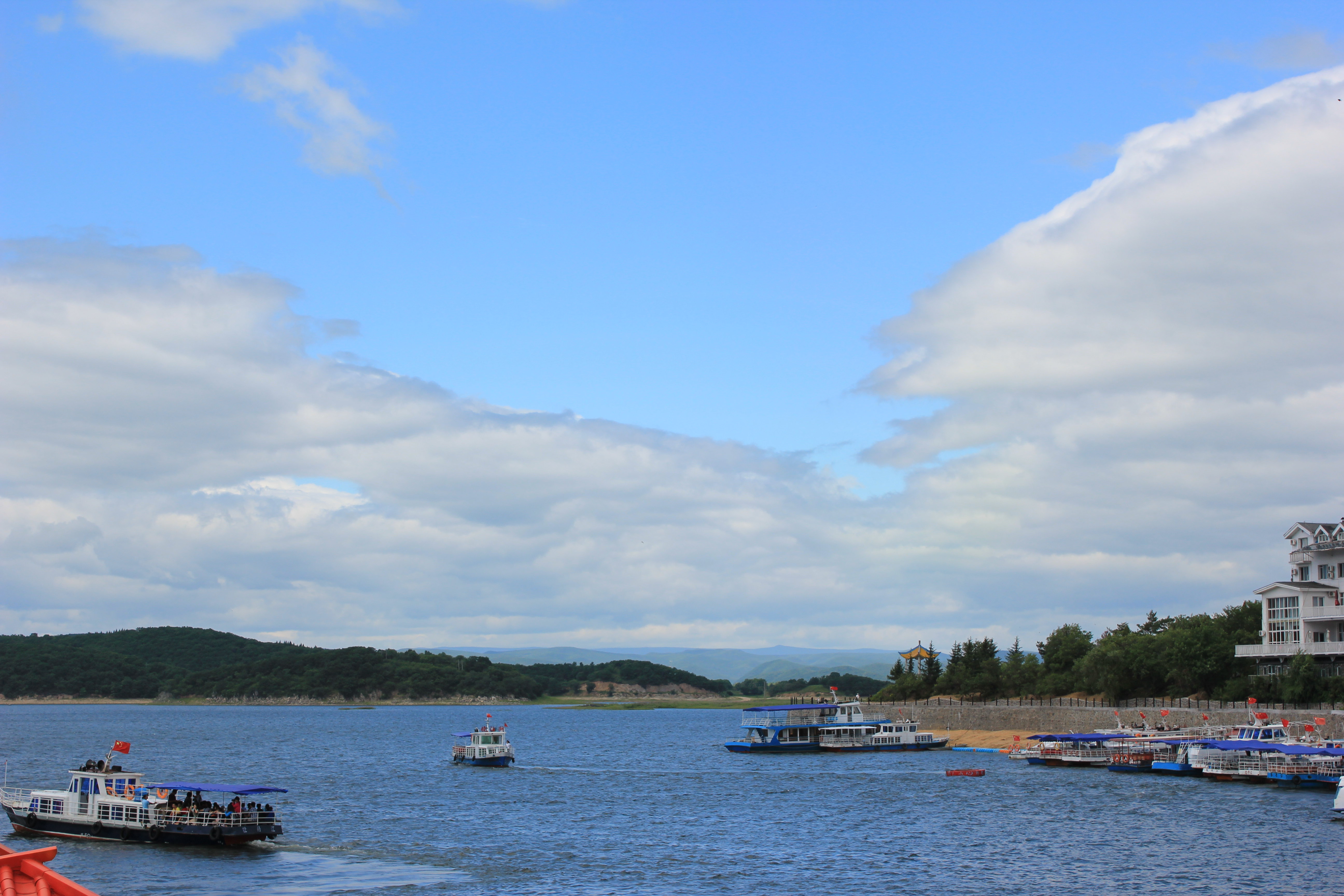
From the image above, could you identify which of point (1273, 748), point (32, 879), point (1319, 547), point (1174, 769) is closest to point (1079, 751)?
point (1174, 769)

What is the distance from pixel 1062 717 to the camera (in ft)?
446

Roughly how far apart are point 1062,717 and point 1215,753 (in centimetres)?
3897

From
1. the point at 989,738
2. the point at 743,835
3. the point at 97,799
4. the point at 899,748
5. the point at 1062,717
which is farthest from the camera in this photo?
the point at 989,738

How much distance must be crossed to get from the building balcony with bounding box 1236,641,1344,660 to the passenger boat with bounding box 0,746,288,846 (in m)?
101

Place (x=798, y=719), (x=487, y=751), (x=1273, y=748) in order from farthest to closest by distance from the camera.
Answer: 1. (x=798, y=719)
2. (x=487, y=751)
3. (x=1273, y=748)

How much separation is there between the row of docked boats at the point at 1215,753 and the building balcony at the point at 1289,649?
525 inches

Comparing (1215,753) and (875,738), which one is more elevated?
(1215,753)

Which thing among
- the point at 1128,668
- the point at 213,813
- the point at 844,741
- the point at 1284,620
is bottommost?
the point at 844,741

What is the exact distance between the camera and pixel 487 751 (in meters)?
122

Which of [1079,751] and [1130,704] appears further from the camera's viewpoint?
[1130,704]

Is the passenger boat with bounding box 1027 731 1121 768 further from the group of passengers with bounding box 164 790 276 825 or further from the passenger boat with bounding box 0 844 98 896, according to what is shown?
the passenger boat with bounding box 0 844 98 896

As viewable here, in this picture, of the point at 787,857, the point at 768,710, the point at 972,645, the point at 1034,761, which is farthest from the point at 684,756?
the point at 787,857

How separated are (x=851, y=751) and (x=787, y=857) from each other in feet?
252

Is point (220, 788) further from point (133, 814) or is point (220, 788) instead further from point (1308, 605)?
point (1308, 605)
